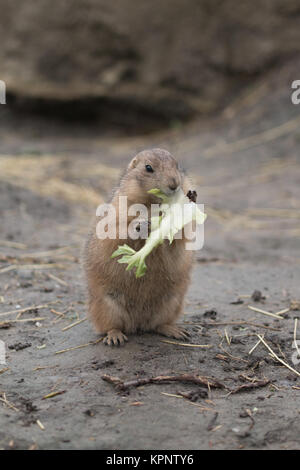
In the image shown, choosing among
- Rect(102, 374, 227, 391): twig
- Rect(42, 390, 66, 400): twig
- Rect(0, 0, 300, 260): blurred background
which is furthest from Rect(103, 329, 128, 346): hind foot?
Rect(0, 0, 300, 260): blurred background

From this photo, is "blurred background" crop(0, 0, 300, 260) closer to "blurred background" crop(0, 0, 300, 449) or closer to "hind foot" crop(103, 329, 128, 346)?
"blurred background" crop(0, 0, 300, 449)

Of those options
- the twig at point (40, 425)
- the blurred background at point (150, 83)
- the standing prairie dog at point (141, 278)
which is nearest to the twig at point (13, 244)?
the standing prairie dog at point (141, 278)

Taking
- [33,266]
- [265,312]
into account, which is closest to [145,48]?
[33,266]

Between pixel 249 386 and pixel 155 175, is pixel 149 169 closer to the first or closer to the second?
pixel 155 175

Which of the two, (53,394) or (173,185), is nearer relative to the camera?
(53,394)

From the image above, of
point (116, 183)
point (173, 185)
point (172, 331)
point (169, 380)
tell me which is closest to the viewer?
point (169, 380)

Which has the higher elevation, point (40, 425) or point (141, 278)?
point (141, 278)

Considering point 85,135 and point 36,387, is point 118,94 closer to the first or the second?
point 85,135
